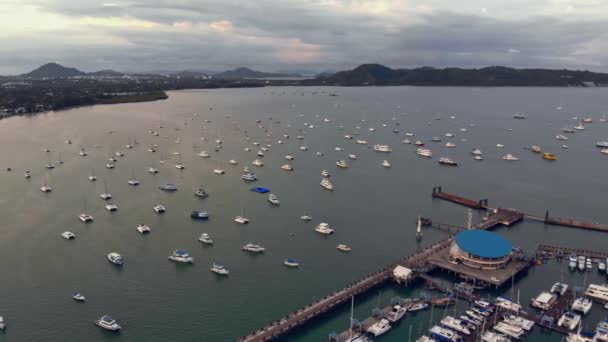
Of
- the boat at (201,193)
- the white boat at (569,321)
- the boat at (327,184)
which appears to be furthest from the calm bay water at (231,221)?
the boat at (327,184)

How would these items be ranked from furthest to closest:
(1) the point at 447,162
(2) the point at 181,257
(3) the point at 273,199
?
1. (1) the point at 447,162
2. (3) the point at 273,199
3. (2) the point at 181,257

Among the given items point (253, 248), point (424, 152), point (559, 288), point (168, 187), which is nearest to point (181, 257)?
point (253, 248)

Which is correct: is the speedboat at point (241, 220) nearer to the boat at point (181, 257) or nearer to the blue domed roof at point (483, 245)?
the boat at point (181, 257)

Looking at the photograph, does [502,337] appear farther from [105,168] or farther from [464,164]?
[105,168]

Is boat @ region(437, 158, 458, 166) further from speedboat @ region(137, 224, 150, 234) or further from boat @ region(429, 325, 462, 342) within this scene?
boat @ region(429, 325, 462, 342)

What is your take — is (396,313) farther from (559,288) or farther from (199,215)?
(199,215)

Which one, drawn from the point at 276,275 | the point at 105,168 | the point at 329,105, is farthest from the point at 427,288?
the point at 329,105
